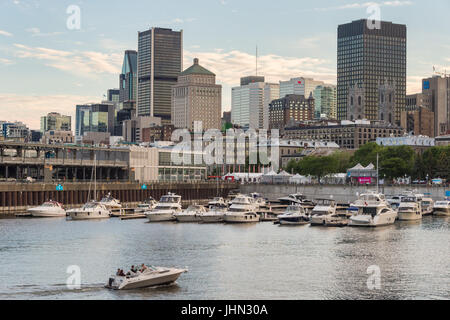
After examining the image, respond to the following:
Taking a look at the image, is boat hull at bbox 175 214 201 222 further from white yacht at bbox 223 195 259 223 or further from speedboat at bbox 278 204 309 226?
speedboat at bbox 278 204 309 226

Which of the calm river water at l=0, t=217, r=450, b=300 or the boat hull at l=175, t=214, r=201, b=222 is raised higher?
the boat hull at l=175, t=214, r=201, b=222

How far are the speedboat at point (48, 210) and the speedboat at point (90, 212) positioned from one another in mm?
4886

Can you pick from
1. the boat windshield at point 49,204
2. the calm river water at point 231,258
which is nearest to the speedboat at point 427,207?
the calm river water at point 231,258

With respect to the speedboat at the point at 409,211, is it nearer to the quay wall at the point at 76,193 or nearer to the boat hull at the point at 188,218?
the boat hull at the point at 188,218

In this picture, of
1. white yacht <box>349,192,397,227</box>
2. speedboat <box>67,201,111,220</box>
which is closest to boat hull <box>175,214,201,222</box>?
speedboat <box>67,201,111,220</box>

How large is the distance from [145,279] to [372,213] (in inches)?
2479

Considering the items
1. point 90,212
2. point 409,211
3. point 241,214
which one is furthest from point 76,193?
point 409,211

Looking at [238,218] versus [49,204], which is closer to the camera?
[238,218]

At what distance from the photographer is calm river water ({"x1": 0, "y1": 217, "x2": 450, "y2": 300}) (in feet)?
207

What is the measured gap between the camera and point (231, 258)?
81625 millimetres

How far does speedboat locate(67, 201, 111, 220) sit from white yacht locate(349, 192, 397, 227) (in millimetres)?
43015

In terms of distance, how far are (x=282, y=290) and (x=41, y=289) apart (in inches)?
804

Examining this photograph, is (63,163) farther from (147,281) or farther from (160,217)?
(147,281)

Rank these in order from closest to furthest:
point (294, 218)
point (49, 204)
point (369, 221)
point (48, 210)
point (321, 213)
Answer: point (369, 221), point (294, 218), point (321, 213), point (48, 210), point (49, 204)
